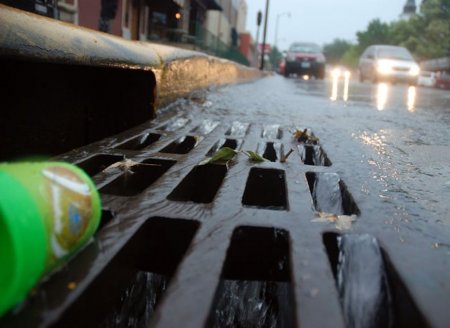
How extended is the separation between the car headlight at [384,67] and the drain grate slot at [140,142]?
14.9 metres

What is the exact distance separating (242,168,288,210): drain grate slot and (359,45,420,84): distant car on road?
49.7 feet

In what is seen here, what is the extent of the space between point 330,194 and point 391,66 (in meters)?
15.5

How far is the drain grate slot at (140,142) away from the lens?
2021 millimetres

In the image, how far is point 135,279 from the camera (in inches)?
46.4

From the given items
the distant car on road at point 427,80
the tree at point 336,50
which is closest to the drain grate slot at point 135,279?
the distant car on road at point 427,80

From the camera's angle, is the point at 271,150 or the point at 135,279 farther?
the point at 271,150

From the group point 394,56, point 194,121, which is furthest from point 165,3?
point 194,121

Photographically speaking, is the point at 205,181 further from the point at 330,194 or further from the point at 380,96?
the point at 380,96

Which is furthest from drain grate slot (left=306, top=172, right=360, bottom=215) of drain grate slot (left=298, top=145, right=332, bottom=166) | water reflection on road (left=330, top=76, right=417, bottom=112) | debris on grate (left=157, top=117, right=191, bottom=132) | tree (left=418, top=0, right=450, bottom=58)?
tree (left=418, top=0, right=450, bottom=58)

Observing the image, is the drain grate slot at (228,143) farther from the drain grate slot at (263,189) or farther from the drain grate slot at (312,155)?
the drain grate slot at (263,189)

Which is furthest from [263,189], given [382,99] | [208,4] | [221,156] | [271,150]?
[208,4]

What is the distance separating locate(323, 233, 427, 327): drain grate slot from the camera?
845mm

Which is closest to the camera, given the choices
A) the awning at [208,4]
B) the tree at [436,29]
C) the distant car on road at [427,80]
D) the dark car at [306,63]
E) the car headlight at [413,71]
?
the car headlight at [413,71]

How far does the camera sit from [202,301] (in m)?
0.77
